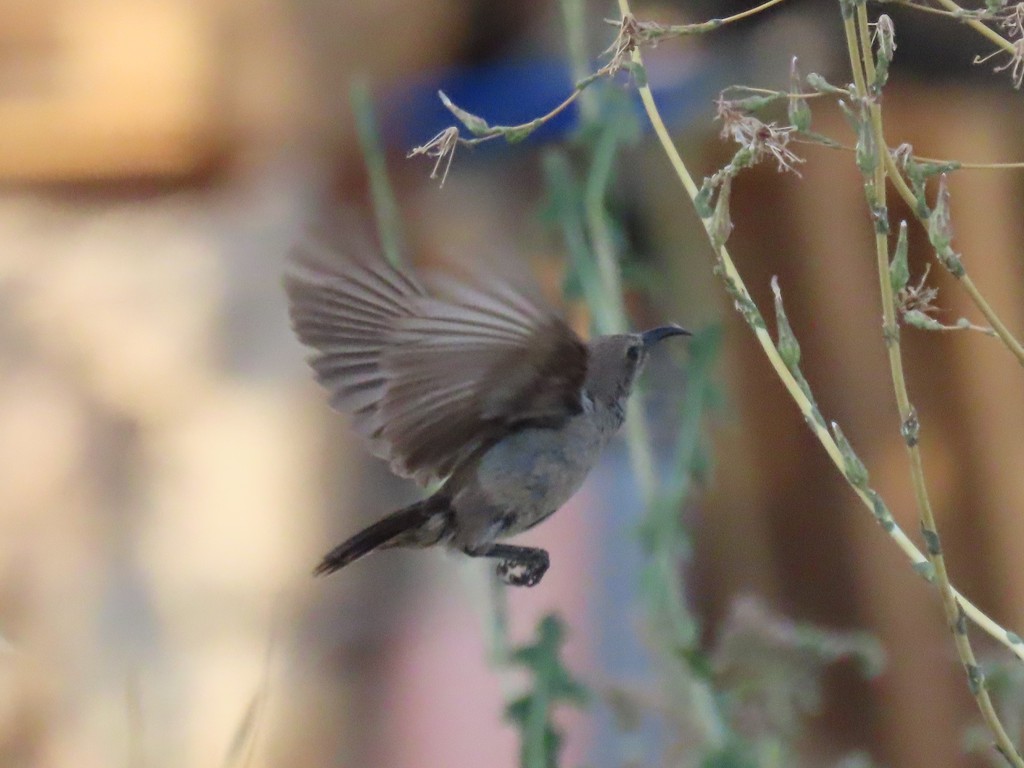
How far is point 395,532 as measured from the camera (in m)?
1.29

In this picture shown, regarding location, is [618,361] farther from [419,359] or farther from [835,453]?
[835,453]

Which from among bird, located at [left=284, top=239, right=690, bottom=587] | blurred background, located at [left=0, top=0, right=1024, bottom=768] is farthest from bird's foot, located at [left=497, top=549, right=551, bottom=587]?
blurred background, located at [left=0, top=0, right=1024, bottom=768]

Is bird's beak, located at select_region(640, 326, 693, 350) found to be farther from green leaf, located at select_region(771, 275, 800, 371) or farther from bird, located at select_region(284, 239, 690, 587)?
green leaf, located at select_region(771, 275, 800, 371)

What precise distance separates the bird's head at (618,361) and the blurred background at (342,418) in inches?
36.5

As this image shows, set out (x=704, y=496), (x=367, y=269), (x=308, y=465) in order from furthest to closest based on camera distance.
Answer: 1. (x=308, y=465)
2. (x=704, y=496)
3. (x=367, y=269)

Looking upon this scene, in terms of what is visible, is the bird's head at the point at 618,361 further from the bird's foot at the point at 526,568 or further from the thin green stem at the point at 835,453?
the thin green stem at the point at 835,453

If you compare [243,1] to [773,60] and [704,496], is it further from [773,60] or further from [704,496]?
[704,496]

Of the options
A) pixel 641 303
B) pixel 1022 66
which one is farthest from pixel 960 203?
pixel 1022 66

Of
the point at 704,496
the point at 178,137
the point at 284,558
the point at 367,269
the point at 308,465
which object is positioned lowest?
the point at 704,496

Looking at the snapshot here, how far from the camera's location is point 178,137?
2.56m

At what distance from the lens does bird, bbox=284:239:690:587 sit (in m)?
1.13

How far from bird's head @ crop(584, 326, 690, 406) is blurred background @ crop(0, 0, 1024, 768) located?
93cm

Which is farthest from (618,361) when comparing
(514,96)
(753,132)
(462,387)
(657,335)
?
(514,96)

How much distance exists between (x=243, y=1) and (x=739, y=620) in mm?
1811
